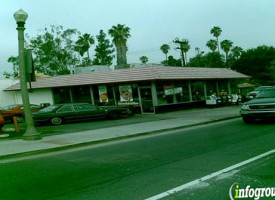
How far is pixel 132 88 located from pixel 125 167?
745 inches

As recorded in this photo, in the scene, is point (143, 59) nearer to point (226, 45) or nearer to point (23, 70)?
point (226, 45)

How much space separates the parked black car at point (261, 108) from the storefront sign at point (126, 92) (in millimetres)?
12821

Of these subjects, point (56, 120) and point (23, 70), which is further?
point (56, 120)

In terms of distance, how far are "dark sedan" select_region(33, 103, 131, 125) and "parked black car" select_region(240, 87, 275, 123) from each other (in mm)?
9567

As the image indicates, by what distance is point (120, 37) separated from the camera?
1880 inches

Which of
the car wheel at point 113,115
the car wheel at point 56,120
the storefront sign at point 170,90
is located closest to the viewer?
the car wheel at point 56,120

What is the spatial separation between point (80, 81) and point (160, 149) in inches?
723

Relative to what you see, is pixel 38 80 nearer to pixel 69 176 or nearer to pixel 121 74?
pixel 121 74

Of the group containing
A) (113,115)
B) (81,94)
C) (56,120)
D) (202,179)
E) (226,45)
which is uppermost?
(226,45)

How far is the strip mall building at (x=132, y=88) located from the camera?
2495 centimetres

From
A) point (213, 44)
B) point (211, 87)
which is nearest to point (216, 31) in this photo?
point (213, 44)

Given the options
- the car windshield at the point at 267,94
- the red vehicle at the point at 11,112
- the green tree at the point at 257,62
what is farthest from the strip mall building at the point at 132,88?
the green tree at the point at 257,62

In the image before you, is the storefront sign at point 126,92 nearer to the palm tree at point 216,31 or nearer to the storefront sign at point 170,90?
the storefront sign at point 170,90

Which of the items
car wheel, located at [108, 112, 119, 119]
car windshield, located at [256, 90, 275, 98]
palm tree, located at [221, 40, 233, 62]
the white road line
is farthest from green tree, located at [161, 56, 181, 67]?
the white road line
